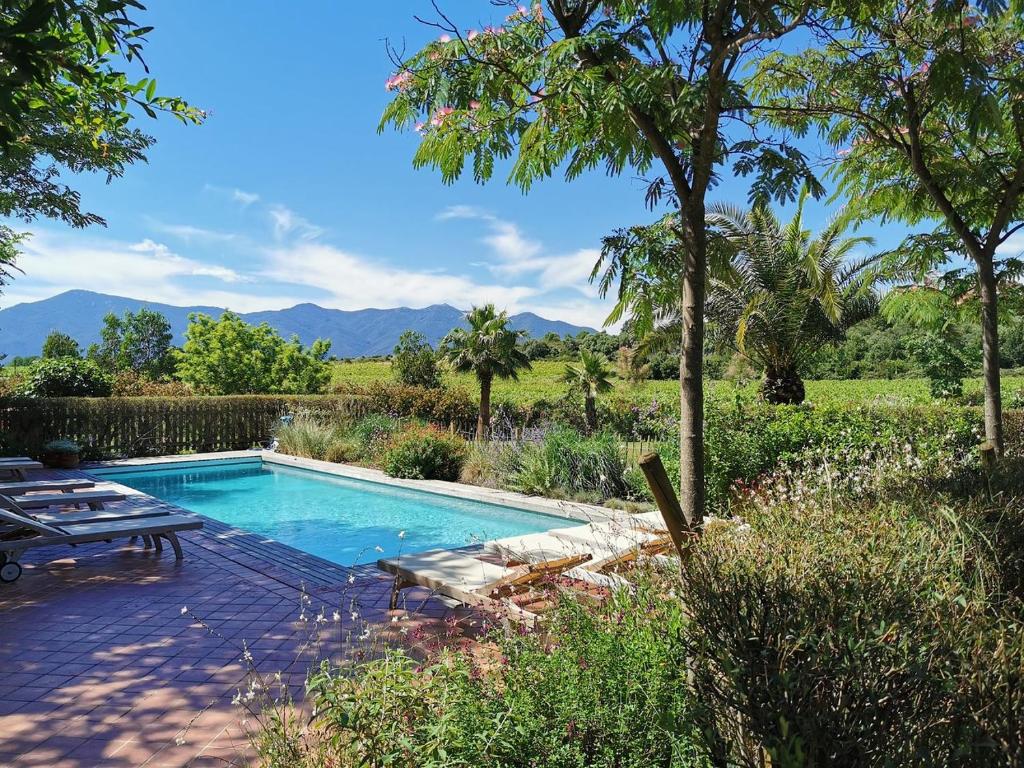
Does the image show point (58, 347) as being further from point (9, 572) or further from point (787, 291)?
point (787, 291)

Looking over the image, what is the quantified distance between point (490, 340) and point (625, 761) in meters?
14.2

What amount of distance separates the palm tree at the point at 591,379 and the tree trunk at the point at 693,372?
12.9 metres

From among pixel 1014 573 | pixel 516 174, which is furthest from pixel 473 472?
pixel 1014 573

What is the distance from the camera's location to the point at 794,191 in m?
3.11

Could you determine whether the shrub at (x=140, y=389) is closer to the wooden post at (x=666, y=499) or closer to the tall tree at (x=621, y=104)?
the tall tree at (x=621, y=104)

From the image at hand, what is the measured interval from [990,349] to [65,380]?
1737cm

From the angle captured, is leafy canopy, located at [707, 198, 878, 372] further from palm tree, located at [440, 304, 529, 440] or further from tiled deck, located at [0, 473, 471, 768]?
tiled deck, located at [0, 473, 471, 768]

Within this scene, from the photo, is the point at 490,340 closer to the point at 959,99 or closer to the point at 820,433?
the point at 820,433

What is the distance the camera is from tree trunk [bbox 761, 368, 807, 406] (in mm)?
13828

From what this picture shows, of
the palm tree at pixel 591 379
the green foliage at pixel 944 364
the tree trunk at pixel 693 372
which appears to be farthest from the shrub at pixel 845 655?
the green foliage at pixel 944 364

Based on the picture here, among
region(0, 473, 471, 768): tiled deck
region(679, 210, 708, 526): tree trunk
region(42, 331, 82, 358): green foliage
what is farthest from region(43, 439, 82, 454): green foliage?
region(42, 331, 82, 358): green foliage

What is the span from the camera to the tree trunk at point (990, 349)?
20.2 ft

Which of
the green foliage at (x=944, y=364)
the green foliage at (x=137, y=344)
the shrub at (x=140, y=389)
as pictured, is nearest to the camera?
the shrub at (x=140, y=389)

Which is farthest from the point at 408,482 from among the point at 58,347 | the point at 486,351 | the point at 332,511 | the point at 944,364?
the point at 58,347
